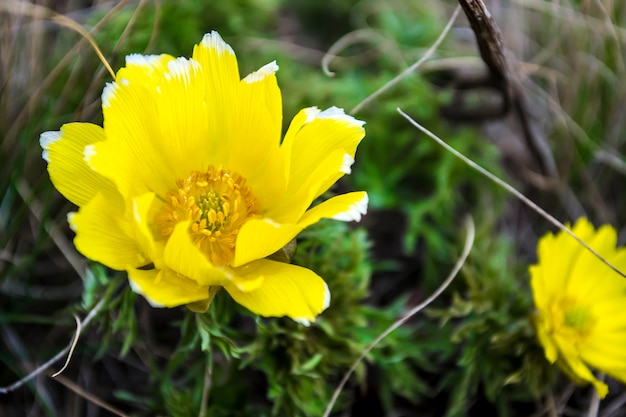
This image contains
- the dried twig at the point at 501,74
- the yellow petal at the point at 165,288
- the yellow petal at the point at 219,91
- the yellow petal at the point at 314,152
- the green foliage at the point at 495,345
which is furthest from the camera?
the green foliage at the point at 495,345

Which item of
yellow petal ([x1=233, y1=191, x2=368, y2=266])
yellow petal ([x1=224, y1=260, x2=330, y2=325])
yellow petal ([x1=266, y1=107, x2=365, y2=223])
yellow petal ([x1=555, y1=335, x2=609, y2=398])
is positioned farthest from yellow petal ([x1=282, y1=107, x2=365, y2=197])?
yellow petal ([x1=555, y1=335, x2=609, y2=398])

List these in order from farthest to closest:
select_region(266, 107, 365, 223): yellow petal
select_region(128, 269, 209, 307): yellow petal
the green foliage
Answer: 1. the green foliage
2. select_region(266, 107, 365, 223): yellow petal
3. select_region(128, 269, 209, 307): yellow petal

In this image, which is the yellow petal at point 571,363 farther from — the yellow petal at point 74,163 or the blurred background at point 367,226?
the yellow petal at point 74,163

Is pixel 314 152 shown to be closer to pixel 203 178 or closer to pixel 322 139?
pixel 322 139

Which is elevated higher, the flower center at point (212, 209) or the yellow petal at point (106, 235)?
the yellow petal at point (106, 235)

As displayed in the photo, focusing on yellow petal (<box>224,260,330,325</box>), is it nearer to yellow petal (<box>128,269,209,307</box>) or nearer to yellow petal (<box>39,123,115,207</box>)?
yellow petal (<box>128,269,209,307</box>)

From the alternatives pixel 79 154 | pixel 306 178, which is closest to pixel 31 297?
pixel 79 154

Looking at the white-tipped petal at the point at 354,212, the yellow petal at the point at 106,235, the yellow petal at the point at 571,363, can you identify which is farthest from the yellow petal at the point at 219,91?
the yellow petal at the point at 571,363

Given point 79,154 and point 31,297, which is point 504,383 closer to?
point 79,154
